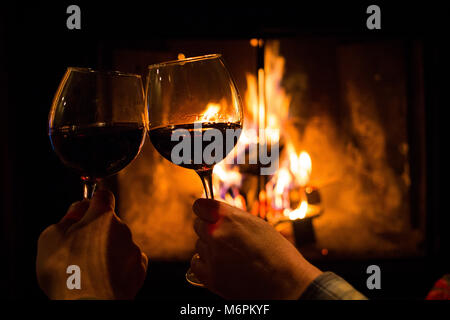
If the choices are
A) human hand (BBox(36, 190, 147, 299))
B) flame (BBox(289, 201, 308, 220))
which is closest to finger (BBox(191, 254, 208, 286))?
human hand (BBox(36, 190, 147, 299))

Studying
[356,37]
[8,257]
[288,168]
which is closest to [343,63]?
[356,37]

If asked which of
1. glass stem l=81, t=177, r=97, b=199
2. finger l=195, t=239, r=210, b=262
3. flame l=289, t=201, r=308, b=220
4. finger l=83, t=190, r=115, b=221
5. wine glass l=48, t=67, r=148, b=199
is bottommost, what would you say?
flame l=289, t=201, r=308, b=220

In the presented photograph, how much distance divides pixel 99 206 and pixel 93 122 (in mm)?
153

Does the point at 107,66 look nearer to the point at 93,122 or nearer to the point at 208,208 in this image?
the point at 93,122

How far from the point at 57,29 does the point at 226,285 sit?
5.97 ft

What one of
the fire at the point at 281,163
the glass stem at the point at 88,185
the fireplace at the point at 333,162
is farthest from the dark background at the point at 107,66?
the glass stem at the point at 88,185

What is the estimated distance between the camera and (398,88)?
222 centimetres

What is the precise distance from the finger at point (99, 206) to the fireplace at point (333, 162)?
4.97 ft

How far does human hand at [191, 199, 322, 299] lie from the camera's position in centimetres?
62

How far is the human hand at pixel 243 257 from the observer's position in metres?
0.62

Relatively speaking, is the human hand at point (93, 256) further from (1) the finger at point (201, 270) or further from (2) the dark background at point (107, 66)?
(2) the dark background at point (107, 66)

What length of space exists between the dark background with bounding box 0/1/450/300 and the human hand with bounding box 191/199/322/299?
1.50 metres

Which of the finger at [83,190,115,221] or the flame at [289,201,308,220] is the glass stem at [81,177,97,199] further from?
the flame at [289,201,308,220]

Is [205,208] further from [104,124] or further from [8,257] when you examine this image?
[8,257]
